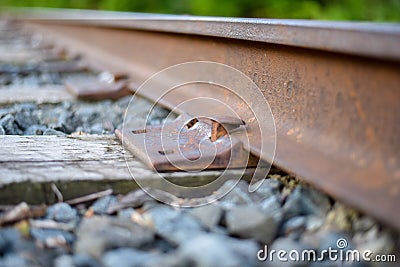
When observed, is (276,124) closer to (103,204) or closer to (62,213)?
(103,204)

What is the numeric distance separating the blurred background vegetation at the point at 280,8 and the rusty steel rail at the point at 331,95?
552cm

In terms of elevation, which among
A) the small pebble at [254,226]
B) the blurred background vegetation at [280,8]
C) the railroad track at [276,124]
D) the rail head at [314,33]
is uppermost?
the blurred background vegetation at [280,8]

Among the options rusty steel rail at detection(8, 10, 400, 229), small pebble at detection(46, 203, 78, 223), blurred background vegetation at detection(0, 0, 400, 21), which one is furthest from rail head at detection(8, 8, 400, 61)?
blurred background vegetation at detection(0, 0, 400, 21)

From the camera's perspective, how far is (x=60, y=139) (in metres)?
2.09

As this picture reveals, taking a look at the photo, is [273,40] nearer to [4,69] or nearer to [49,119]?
[49,119]

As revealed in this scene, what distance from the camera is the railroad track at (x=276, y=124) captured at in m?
1.43

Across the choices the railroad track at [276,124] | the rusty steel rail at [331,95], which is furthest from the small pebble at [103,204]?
the rusty steel rail at [331,95]

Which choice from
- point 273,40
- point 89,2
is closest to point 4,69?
point 273,40

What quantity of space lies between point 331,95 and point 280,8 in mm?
7652

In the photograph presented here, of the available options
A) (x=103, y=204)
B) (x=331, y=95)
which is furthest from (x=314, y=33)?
(x=103, y=204)

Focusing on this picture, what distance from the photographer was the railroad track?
143 cm

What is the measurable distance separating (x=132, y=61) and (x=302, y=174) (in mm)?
2571

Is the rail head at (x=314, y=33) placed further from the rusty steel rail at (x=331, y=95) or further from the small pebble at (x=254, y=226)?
the small pebble at (x=254, y=226)

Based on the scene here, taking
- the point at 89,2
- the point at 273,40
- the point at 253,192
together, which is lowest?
the point at 253,192
